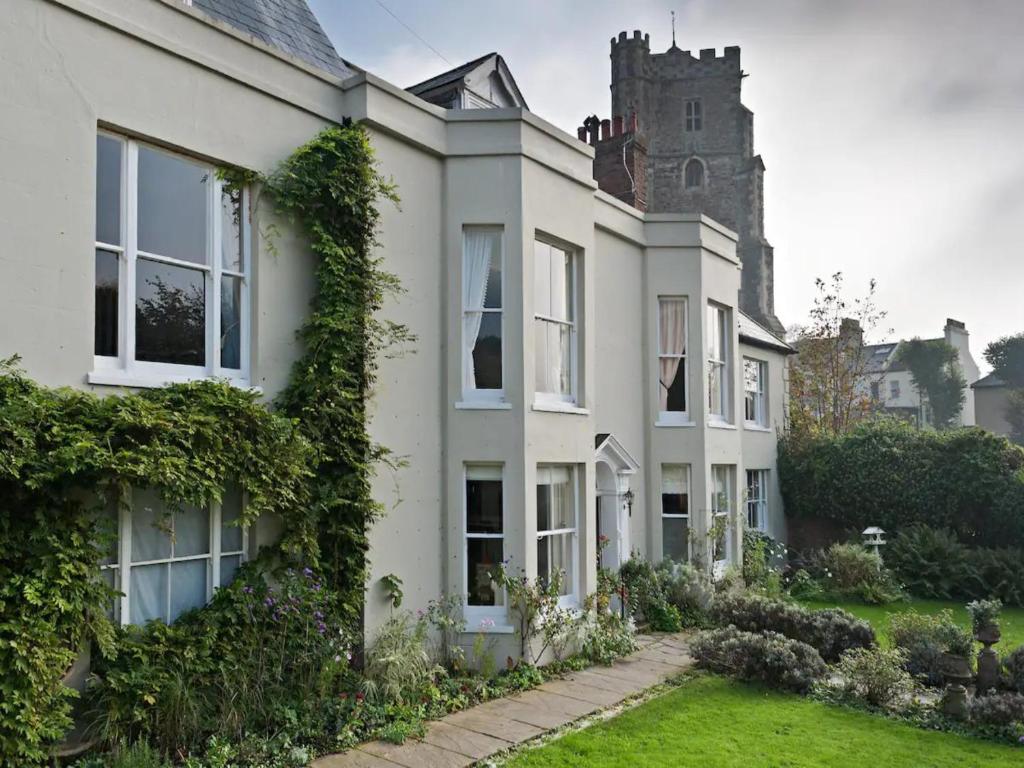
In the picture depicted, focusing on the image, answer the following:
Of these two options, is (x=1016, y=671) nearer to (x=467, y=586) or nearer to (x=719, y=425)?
(x=467, y=586)

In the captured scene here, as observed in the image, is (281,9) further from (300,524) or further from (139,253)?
(300,524)

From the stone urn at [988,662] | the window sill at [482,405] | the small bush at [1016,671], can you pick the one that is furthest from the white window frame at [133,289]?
the small bush at [1016,671]

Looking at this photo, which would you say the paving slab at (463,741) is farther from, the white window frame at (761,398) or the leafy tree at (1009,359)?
the leafy tree at (1009,359)

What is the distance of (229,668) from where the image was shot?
7246 millimetres

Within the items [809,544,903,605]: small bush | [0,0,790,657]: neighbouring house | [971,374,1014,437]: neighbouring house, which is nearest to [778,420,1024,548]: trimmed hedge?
[809,544,903,605]: small bush

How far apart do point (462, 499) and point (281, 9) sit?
672 centimetres

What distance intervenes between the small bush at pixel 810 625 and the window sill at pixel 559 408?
3.62m

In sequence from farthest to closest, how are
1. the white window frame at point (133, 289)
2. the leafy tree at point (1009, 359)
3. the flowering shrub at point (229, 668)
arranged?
the leafy tree at point (1009, 359) → the white window frame at point (133, 289) → the flowering shrub at point (229, 668)

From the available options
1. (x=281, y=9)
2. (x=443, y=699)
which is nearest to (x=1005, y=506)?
(x=443, y=699)

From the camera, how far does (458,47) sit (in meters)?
15.9

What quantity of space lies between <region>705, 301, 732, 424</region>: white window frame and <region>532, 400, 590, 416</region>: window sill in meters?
5.17

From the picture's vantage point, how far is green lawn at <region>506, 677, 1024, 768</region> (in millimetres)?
7266

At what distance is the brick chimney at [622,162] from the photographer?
52.4 ft

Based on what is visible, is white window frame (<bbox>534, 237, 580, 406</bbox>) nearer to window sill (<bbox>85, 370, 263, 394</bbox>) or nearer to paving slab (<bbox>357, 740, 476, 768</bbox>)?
window sill (<bbox>85, 370, 263, 394</bbox>)
